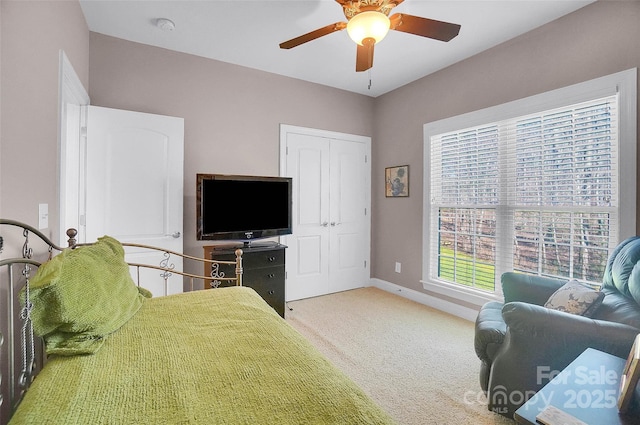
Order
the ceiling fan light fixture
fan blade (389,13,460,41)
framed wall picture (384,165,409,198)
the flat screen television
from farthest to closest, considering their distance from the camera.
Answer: framed wall picture (384,165,409,198) < the flat screen television < fan blade (389,13,460,41) < the ceiling fan light fixture

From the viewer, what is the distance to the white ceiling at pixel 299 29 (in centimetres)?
239

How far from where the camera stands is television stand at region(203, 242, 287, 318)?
293 cm

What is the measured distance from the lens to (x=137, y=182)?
276cm

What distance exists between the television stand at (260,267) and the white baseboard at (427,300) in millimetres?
1685

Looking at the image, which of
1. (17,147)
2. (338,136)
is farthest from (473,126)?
(17,147)

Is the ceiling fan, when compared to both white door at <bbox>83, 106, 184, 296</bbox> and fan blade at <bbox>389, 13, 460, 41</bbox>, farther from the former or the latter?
white door at <bbox>83, 106, 184, 296</bbox>

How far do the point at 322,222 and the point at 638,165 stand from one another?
9.75 feet

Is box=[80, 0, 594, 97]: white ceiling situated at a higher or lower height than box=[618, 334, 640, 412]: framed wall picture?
higher

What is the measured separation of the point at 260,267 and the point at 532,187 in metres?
2.64

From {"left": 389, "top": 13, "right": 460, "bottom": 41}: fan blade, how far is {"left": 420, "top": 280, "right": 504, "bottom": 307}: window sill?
7.92 ft

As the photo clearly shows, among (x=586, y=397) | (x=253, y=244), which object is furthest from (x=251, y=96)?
(x=586, y=397)

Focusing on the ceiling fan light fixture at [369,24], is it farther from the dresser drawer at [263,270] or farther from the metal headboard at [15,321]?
the dresser drawer at [263,270]

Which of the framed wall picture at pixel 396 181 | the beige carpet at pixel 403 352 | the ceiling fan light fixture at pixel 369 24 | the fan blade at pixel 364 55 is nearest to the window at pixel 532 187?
the framed wall picture at pixel 396 181

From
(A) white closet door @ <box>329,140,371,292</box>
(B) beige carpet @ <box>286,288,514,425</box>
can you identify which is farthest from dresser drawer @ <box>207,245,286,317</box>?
(A) white closet door @ <box>329,140,371,292</box>
